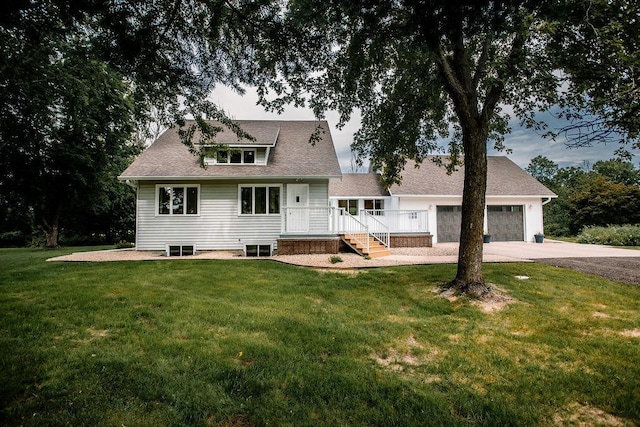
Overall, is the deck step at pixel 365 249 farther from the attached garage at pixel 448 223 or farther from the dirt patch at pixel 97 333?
the dirt patch at pixel 97 333

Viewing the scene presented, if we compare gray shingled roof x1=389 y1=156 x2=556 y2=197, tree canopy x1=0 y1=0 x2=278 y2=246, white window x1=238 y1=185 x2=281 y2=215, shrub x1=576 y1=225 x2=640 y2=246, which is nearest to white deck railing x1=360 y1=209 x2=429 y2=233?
gray shingled roof x1=389 y1=156 x2=556 y2=197

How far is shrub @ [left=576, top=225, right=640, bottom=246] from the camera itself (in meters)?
17.8

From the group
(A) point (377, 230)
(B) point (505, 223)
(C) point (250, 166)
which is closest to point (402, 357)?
(A) point (377, 230)

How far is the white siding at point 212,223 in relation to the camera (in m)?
13.9

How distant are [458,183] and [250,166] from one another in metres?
13.0

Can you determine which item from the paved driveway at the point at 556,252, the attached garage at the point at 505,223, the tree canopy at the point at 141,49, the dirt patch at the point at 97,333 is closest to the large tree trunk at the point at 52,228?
the tree canopy at the point at 141,49

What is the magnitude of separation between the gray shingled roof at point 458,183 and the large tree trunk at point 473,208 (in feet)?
37.3

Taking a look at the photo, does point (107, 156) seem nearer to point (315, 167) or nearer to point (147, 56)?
point (315, 167)

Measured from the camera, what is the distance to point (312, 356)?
3.72 meters

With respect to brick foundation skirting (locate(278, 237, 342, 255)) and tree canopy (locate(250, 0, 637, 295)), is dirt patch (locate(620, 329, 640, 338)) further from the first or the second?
brick foundation skirting (locate(278, 237, 342, 255))

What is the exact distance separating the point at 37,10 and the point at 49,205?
2133 cm

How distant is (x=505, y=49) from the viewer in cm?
557

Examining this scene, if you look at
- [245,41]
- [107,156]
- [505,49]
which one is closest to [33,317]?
[245,41]

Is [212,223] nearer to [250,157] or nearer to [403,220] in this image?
[250,157]
